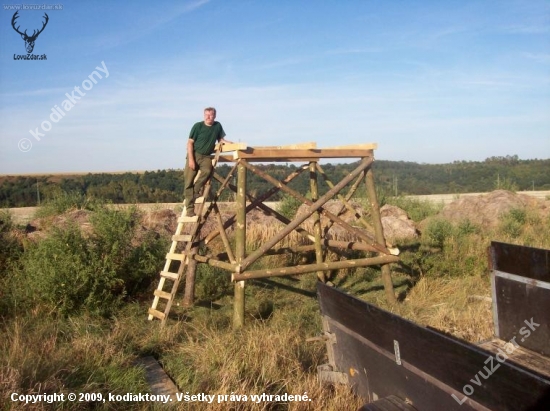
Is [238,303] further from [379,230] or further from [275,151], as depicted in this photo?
[379,230]

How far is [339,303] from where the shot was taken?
13.0 feet

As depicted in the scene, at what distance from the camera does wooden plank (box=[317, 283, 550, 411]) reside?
97.1 inches

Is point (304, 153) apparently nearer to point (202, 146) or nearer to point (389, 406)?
point (202, 146)

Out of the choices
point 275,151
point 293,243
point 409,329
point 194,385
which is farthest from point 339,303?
point 293,243

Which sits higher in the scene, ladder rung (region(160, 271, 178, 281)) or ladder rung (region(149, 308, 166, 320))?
ladder rung (region(160, 271, 178, 281))

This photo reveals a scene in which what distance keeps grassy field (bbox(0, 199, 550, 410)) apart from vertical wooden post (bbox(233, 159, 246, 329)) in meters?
0.21

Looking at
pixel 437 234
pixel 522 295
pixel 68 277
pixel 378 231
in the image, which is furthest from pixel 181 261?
pixel 437 234

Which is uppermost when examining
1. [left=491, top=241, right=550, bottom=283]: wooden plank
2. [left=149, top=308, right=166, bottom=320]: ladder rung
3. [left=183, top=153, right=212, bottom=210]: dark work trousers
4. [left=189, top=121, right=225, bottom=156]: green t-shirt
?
[left=189, top=121, right=225, bottom=156]: green t-shirt

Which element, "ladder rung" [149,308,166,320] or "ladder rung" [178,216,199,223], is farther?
"ladder rung" [178,216,199,223]

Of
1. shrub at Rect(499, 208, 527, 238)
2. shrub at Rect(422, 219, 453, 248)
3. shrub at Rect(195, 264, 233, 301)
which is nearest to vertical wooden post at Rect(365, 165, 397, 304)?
shrub at Rect(195, 264, 233, 301)

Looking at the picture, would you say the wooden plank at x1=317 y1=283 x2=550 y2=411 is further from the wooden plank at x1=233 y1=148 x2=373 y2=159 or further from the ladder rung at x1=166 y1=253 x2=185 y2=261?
the ladder rung at x1=166 y1=253 x2=185 y2=261

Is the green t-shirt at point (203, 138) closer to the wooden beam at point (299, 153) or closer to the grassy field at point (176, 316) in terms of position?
the wooden beam at point (299, 153)

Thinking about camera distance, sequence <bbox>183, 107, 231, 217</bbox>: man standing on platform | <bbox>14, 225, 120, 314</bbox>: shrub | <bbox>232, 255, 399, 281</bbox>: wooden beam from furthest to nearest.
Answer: <bbox>183, 107, 231, 217</bbox>: man standing on platform, <bbox>14, 225, 120, 314</bbox>: shrub, <bbox>232, 255, 399, 281</bbox>: wooden beam

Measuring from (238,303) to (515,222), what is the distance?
10.3 meters
